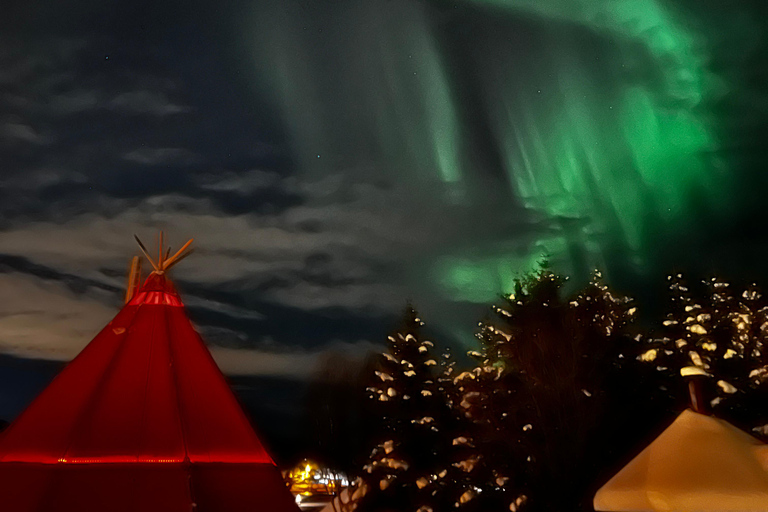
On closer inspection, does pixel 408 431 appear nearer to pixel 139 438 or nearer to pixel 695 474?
pixel 139 438

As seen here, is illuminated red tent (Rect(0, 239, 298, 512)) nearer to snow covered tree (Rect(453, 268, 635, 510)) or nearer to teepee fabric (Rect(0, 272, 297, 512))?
teepee fabric (Rect(0, 272, 297, 512))

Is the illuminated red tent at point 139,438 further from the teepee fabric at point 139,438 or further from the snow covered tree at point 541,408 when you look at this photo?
the snow covered tree at point 541,408

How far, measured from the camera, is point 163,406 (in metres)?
9.23

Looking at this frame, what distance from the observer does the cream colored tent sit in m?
4.01

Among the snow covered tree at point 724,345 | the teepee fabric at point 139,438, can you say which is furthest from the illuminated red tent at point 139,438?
the snow covered tree at point 724,345

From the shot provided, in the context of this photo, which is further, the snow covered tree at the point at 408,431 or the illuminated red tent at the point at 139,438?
the snow covered tree at the point at 408,431

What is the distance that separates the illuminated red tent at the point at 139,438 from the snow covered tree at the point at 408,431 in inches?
275

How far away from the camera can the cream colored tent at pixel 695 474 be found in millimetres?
4008

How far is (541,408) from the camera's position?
13266 mm

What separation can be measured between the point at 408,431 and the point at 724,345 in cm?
719

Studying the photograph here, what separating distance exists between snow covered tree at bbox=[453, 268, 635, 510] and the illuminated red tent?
583 centimetres

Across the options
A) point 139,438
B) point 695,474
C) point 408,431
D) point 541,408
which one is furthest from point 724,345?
point 695,474

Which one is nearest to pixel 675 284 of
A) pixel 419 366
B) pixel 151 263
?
pixel 419 366

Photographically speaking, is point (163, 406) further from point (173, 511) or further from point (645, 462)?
point (645, 462)
